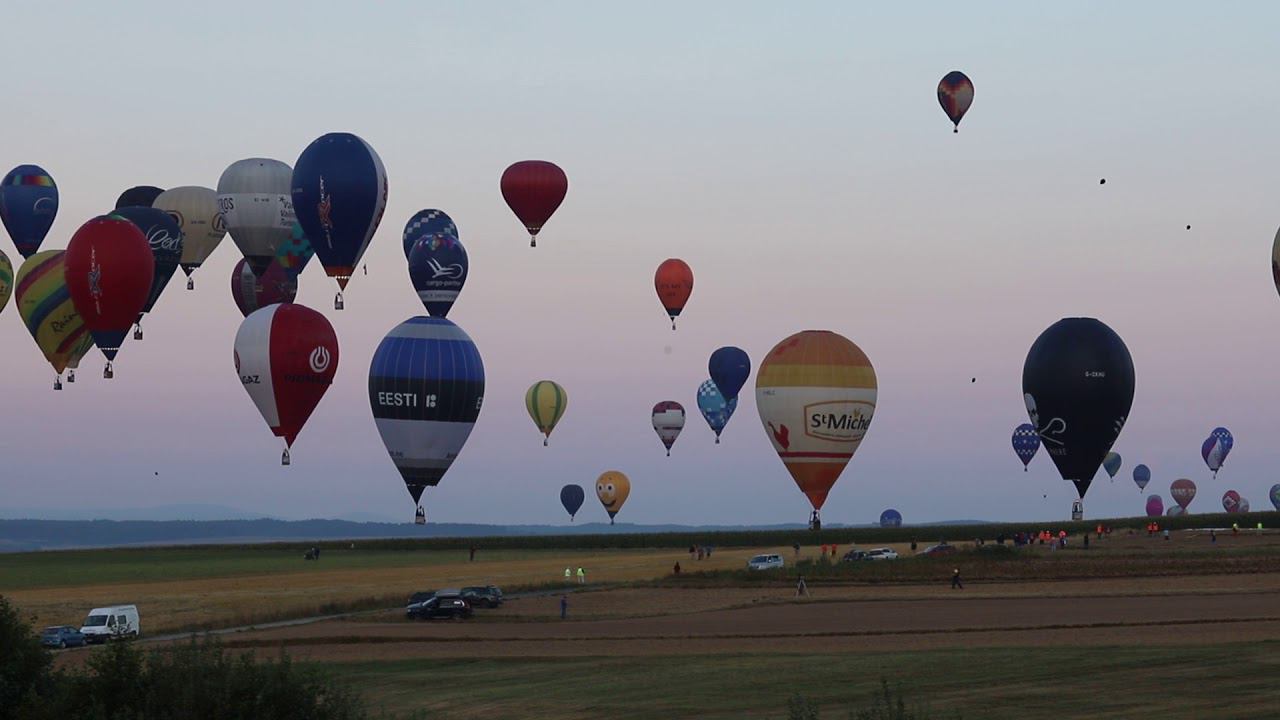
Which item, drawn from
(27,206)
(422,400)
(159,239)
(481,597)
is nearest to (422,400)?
(422,400)

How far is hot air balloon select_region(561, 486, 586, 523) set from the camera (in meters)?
161

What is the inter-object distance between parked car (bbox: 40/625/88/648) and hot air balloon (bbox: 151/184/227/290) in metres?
30.5

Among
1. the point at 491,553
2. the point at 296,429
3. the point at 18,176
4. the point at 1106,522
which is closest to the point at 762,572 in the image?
the point at 296,429

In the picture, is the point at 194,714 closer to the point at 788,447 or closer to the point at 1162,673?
the point at 1162,673

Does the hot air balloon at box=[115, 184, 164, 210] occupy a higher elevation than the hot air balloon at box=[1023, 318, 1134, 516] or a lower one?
higher

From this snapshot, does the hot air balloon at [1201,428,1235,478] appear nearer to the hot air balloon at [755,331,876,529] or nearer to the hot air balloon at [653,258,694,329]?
the hot air balloon at [653,258,694,329]

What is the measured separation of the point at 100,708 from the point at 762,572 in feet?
200

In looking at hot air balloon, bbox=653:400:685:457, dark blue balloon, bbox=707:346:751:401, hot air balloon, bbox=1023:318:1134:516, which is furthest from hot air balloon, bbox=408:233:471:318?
hot air balloon, bbox=653:400:685:457

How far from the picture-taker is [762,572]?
285ft

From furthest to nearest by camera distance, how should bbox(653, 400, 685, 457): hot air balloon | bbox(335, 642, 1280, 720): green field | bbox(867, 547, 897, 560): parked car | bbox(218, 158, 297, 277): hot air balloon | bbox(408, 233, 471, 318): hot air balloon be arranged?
bbox(653, 400, 685, 457): hot air balloon → bbox(867, 547, 897, 560): parked car → bbox(408, 233, 471, 318): hot air balloon → bbox(218, 158, 297, 277): hot air balloon → bbox(335, 642, 1280, 720): green field

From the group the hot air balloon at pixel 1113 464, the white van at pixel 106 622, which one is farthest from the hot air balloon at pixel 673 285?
the hot air balloon at pixel 1113 464

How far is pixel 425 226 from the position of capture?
99312 mm

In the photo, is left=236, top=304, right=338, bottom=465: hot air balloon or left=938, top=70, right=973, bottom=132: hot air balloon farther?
left=938, top=70, right=973, bottom=132: hot air balloon

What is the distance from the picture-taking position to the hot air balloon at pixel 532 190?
88438mm
